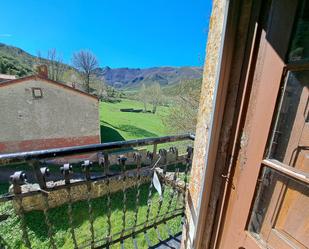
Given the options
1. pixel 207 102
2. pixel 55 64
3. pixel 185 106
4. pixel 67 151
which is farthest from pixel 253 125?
pixel 55 64

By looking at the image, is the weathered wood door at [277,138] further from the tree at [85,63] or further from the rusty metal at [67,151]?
the tree at [85,63]

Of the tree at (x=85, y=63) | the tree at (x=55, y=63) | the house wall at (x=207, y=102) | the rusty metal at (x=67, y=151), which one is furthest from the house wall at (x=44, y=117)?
the tree at (x=55, y=63)

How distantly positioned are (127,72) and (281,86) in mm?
92779

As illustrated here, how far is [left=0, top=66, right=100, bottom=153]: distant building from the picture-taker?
8.66 meters

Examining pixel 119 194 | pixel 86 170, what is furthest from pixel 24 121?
pixel 86 170

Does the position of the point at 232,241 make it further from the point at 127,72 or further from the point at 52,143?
the point at 127,72

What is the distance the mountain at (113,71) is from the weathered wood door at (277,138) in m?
6.41

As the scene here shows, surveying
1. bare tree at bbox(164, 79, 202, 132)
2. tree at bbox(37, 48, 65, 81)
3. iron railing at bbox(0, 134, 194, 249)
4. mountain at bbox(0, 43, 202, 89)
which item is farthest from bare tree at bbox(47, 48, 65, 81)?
iron railing at bbox(0, 134, 194, 249)

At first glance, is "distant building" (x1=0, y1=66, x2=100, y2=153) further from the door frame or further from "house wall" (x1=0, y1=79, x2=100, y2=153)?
the door frame

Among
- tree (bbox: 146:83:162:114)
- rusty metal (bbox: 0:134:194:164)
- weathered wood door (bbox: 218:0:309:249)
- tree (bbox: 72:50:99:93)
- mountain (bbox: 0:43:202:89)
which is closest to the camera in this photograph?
weathered wood door (bbox: 218:0:309:249)

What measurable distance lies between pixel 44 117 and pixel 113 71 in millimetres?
83119

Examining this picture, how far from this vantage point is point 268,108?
0.73 meters

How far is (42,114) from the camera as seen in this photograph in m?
9.34

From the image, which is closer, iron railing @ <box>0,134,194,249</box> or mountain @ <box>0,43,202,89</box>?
iron railing @ <box>0,134,194,249</box>
